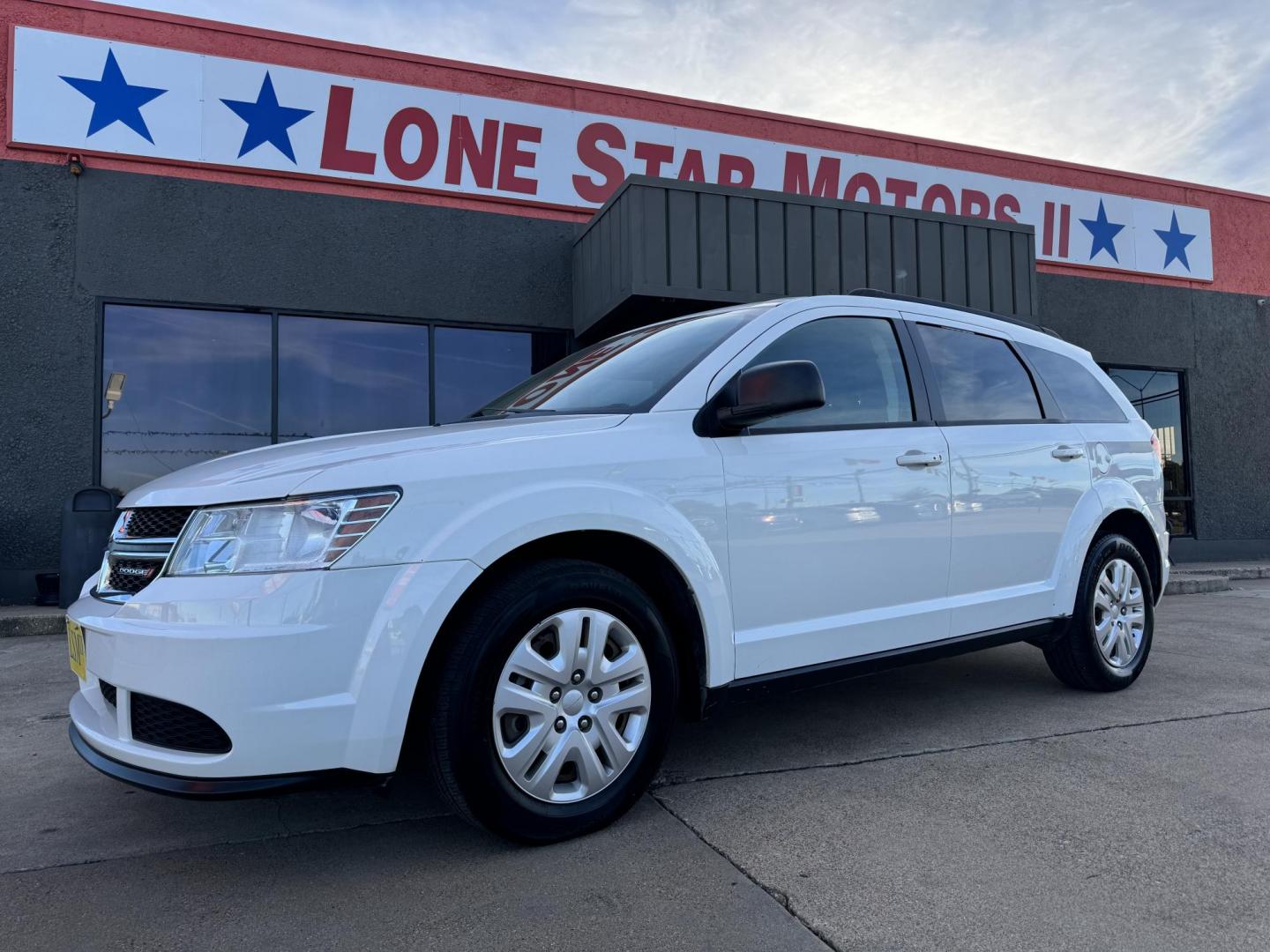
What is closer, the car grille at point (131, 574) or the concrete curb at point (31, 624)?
the car grille at point (131, 574)

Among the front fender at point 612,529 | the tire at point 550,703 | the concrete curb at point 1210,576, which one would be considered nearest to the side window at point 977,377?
the front fender at point 612,529

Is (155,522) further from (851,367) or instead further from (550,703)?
(851,367)

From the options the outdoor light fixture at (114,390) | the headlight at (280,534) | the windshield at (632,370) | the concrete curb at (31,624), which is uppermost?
the outdoor light fixture at (114,390)

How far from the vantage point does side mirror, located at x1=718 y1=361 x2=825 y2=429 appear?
9.14 feet

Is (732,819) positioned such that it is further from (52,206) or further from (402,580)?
(52,206)

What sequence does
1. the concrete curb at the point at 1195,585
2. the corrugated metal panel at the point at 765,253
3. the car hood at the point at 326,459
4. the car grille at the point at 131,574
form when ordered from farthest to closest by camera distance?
the concrete curb at the point at 1195,585 → the corrugated metal panel at the point at 765,253 → the car grille at the point at 131,574 → the car hood at the point at 326,459

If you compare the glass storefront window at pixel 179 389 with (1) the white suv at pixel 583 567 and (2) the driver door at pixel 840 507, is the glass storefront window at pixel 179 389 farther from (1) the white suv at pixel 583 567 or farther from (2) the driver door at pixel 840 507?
(2) the driver door at pixel 840 507

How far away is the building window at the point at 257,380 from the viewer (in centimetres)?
796

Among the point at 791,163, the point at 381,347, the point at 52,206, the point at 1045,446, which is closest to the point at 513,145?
the point at 381,347

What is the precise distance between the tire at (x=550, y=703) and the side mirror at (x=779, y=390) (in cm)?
70

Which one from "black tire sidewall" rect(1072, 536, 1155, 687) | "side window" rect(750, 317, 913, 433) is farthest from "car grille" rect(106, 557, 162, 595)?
"black tire sidewall" rect(1072, 536, 1155, 687)

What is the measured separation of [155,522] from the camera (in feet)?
8.17

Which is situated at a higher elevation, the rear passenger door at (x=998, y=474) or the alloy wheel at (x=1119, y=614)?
the rear passenger door at (x=998, y=474)

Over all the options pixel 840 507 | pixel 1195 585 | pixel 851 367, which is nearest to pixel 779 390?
pixel 840 507
